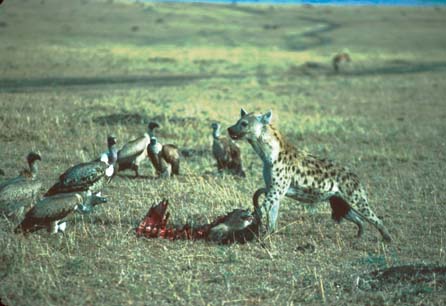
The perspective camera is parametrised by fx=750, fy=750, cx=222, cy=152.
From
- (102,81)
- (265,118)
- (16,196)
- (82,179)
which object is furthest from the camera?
(102,81)

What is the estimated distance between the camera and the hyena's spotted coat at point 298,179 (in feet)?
26.3

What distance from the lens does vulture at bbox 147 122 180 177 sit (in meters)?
11.2

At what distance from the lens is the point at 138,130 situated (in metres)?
15.3

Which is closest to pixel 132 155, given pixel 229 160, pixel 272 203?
pixel 229 160

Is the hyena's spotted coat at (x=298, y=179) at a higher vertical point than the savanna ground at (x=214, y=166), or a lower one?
higher

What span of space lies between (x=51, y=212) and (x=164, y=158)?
407cm

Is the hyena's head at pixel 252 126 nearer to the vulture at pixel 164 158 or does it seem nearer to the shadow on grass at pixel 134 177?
the vulture at pixel 164 158

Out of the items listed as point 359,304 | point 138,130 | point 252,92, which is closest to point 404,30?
point 252,92

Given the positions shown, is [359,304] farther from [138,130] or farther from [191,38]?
[191,38]

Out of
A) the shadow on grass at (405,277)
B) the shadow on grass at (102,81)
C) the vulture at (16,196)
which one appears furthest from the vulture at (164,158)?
the shadow on grass at (102,81)

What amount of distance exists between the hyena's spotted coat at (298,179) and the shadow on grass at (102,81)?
50.0 feet

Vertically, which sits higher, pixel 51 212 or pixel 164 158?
pixel 51 212

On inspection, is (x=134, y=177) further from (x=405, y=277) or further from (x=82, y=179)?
(x=405, y=277)

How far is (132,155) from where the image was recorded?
36.7 feet
